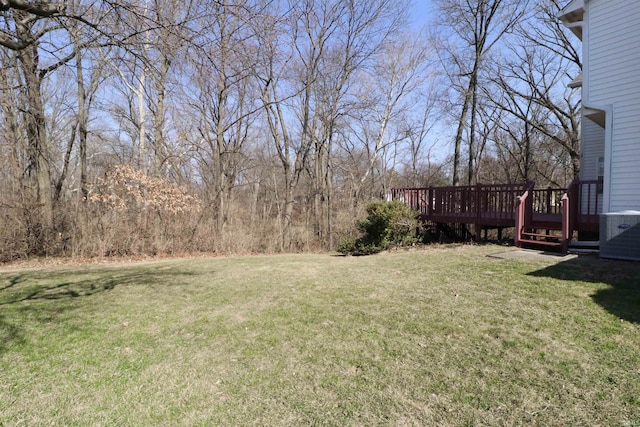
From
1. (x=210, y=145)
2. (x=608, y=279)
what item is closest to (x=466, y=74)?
(x=210, y=145)

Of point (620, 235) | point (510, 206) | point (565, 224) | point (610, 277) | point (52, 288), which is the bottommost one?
point (52, 288)

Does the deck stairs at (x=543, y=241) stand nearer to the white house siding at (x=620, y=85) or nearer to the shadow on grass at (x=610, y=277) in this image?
the shadow on grass at (x=610, y=277)

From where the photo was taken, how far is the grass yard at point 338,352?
252 cm

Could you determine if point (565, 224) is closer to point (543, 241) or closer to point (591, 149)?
point (543, 241)

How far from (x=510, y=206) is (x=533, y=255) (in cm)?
334

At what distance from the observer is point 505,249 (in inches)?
306

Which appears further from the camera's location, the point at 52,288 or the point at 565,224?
the point at 565,224

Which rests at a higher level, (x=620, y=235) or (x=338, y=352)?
(x=620, y=235)

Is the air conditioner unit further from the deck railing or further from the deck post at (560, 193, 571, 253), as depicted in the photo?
the deck railing

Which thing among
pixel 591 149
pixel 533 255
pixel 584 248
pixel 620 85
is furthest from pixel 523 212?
pixel 591 149

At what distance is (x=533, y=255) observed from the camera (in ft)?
22.5

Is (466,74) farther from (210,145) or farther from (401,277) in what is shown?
(401,277)

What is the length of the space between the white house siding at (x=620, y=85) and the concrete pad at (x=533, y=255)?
174cm

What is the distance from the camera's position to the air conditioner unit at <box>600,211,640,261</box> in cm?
607
